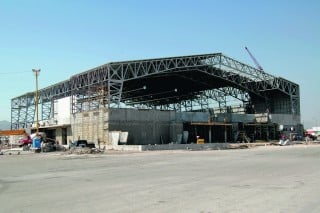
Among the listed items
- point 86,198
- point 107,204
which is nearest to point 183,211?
point 107,204

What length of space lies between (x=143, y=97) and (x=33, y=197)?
88.8 meters

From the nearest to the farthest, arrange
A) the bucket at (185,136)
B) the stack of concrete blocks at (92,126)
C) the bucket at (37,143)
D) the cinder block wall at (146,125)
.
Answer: the bucket at (37,143)
the stack of concrete blocks at (92,126)
the cinder block wall at (146,125)
the bucket at (185,136)

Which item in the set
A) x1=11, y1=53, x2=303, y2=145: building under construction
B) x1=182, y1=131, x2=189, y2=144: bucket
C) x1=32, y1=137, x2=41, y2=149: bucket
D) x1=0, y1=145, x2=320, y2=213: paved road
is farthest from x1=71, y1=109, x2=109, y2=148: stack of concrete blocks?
x1=0, y1=145, x2=320, y2=213: paved road

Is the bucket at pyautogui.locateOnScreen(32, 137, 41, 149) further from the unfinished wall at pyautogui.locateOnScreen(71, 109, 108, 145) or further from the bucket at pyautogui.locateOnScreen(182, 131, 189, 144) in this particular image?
the bucket at pyautogui.locateOnScreen(182, 131, 189, 144)

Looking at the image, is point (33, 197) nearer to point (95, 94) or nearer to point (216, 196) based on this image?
point (216, 196)

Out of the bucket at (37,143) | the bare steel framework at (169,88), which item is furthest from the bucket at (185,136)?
the bucket at (37,143)

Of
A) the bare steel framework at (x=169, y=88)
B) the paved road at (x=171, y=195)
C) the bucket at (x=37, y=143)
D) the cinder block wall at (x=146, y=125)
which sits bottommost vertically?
the paved road at (x=171, y=195)

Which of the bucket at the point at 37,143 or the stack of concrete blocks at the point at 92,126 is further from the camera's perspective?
the stack of concrete blocks at the point at 92,126

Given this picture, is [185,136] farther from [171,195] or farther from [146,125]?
[171,195]

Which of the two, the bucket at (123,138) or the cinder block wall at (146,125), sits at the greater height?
the cinder block wall at (146,125)

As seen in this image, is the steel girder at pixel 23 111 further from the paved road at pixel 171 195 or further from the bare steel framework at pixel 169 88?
the paved road at pixel 171 195

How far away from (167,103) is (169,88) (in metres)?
14.9

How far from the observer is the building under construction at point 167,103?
6706 centimetres

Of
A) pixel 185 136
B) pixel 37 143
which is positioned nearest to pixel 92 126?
pixel 37 143
